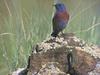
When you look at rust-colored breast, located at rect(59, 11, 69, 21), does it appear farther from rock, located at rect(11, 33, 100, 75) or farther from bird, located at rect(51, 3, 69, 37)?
rock, located at rect(11, 33, 100, 75)

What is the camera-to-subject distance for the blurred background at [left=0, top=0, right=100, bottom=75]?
17.8 feet

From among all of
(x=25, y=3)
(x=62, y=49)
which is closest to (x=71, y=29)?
(x=25, y=3)

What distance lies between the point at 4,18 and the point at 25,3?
10.8 inches

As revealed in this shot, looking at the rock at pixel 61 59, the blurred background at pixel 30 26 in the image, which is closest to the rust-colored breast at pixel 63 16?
the rock at pixel 61 59

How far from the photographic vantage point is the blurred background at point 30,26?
5.43 m

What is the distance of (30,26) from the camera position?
18.7 feet

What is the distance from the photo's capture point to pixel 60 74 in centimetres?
347

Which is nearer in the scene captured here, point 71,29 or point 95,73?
point 95,73

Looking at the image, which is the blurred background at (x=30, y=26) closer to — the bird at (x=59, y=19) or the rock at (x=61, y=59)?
the bird at (x=59, y=19)

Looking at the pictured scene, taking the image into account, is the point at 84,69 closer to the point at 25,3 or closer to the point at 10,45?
the point at 10,45

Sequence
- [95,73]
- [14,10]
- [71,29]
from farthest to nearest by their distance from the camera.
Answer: [14,10] < [71,29] < [95,73]

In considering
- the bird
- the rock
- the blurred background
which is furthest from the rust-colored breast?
the blurred background

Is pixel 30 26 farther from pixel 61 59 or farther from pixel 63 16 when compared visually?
pixel 61 59

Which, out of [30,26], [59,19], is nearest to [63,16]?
[59,19]
